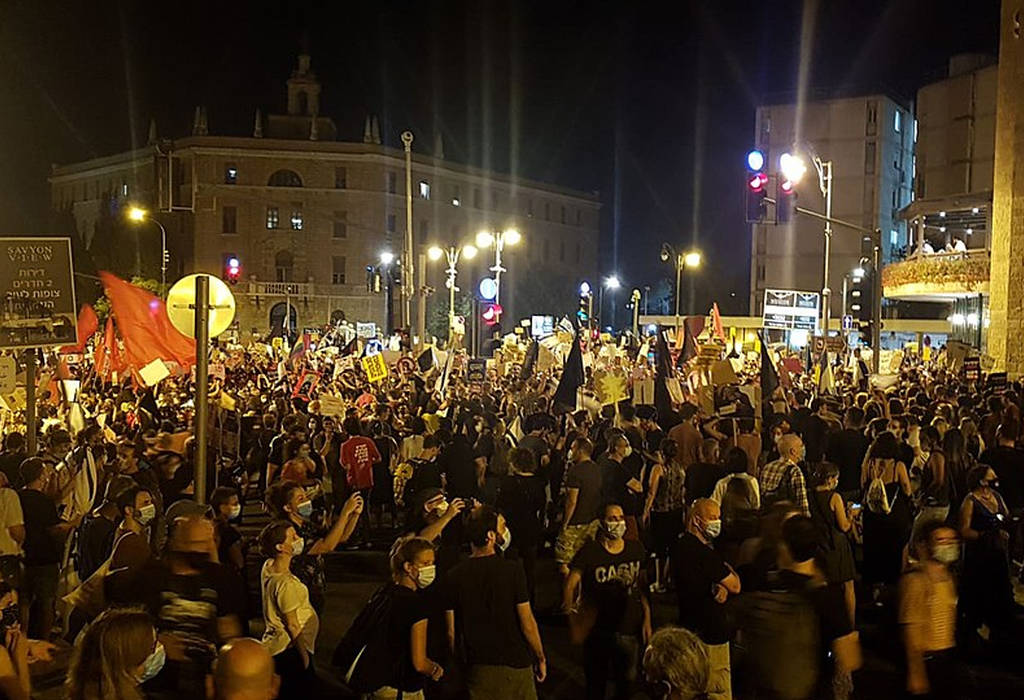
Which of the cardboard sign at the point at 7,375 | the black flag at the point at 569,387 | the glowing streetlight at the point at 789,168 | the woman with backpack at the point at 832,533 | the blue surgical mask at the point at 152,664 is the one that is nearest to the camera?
the blue surgical mask at the point at 152,664

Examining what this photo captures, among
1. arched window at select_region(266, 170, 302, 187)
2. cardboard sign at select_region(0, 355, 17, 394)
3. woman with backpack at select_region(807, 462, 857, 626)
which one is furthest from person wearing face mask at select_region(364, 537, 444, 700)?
arched window at select_region(266, 170, 302, 187)

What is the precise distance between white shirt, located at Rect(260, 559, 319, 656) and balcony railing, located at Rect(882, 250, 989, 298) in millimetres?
32399

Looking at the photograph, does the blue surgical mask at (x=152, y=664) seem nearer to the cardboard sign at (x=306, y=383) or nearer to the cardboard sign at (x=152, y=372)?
the cardboard sign at (x=152, y=372)

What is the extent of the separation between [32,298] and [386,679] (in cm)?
698

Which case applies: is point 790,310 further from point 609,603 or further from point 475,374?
point 609,603

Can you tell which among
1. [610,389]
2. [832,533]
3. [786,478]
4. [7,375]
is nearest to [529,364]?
[610,389]

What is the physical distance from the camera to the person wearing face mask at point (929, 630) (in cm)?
536

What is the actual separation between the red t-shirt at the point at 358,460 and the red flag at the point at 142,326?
2919 mm

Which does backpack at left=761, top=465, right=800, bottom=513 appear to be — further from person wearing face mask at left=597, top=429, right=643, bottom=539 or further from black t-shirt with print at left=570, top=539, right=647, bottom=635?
black t-shirt with print at left=570, top=539, right=647, bottom=635

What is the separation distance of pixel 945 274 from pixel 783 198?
63.5 feet

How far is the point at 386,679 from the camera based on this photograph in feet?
17.0

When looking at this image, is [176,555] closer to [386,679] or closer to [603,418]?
[386,679]

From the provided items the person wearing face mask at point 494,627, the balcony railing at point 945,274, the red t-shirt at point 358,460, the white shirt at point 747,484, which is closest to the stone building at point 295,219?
the balcony railing at point 945,274

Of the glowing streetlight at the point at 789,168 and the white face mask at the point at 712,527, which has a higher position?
the glowing streetlight at the point at 789,168
